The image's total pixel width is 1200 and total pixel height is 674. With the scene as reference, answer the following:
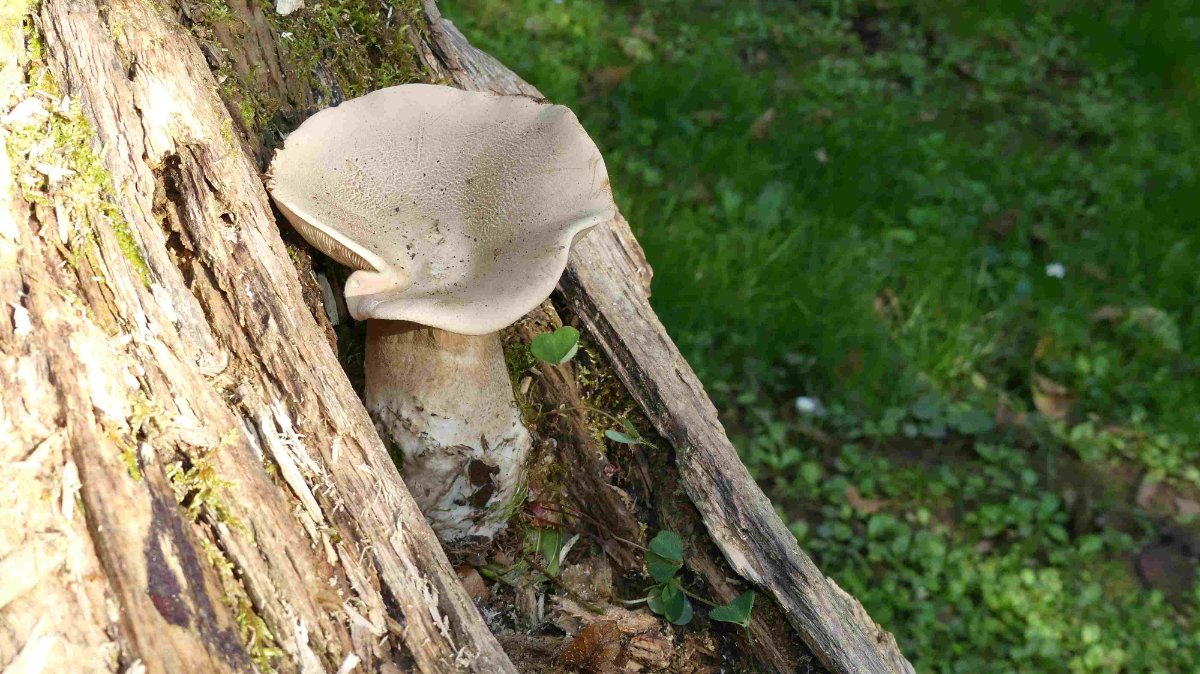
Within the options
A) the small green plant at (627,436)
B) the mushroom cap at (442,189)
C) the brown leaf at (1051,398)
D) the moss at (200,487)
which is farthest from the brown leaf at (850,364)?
the moss at (200,487)

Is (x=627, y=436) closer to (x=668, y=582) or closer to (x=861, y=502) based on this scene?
(x=668, y=582)

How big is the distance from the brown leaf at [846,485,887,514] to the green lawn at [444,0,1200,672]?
15 mm

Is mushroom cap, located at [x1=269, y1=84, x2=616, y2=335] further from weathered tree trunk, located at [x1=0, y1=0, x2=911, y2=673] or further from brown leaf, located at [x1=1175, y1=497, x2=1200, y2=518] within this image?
brown leaf, located at [x1=1175, y1=497, x2=1200, y2=518]

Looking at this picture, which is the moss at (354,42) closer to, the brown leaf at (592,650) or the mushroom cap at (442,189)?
the mushroom cap at (442,189)

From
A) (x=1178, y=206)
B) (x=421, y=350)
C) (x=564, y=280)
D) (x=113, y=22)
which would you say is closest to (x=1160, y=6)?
(x=1178, y=206)

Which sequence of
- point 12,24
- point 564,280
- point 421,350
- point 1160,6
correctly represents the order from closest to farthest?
1. point 12,24
2. point 421,350
3. point 564,280
4. point 1160,6

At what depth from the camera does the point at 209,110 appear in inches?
75.7

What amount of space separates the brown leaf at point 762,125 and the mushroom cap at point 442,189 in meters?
2.68

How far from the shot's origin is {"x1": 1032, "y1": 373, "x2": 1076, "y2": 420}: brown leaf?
3920 millimetres

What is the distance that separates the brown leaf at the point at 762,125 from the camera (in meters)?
4.65

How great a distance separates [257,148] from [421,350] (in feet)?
1.88

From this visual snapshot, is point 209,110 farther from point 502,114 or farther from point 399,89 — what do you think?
point 502,114

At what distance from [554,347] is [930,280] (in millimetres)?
2422

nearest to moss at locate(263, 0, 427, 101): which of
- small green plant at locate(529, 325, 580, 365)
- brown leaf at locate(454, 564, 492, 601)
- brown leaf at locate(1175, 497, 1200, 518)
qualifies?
small green plant at locate(529, 325, 580, 365)
